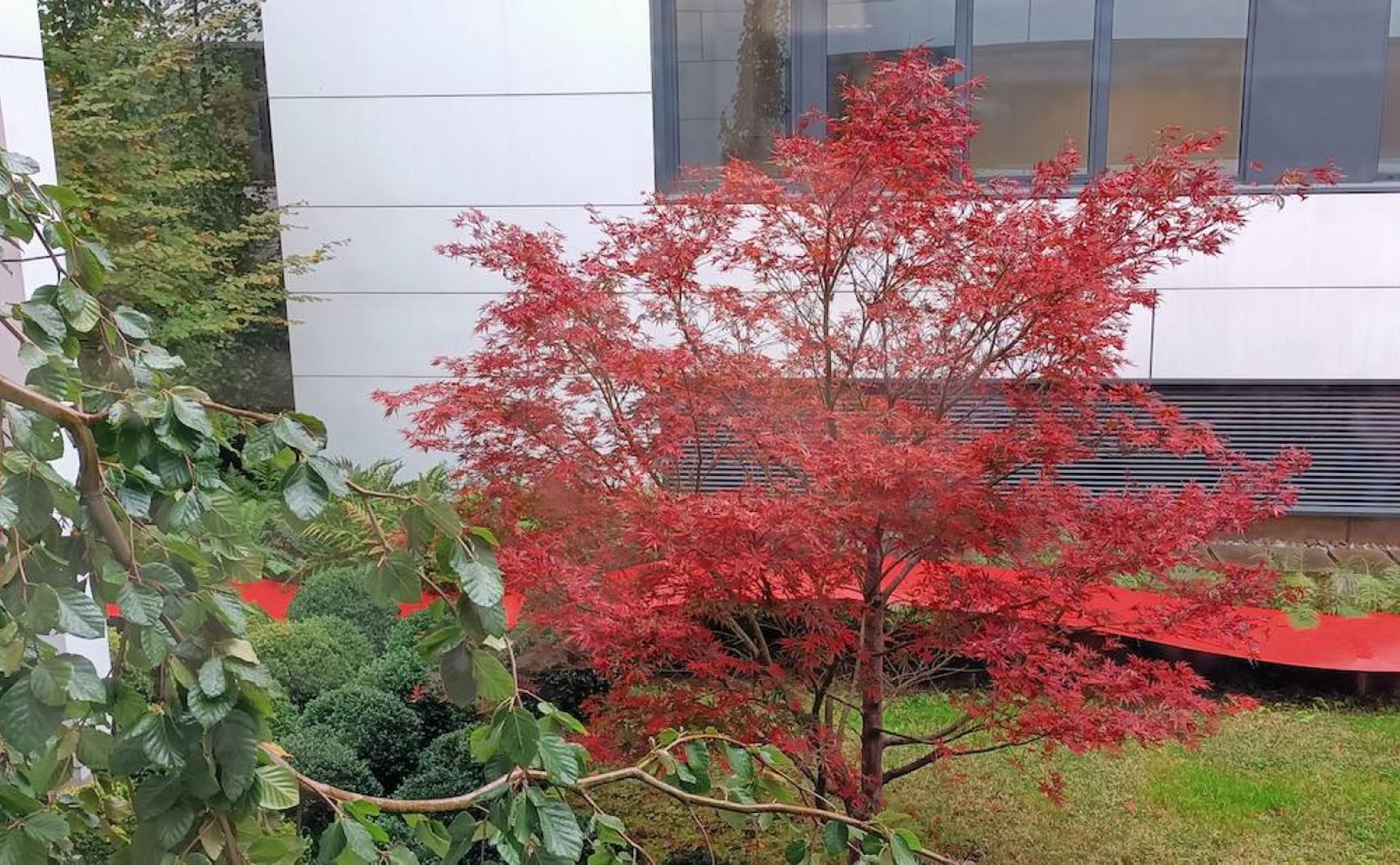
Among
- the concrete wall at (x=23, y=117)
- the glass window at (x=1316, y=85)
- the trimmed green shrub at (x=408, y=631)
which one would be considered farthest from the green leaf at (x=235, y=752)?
the glass window at (x=1316, y=85)

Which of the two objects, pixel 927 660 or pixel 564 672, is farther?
pixel 564 672

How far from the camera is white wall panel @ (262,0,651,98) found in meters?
7.30

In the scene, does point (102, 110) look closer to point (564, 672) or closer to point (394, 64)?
point (394, 64)

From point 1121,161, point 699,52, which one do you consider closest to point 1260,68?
point 1121,161

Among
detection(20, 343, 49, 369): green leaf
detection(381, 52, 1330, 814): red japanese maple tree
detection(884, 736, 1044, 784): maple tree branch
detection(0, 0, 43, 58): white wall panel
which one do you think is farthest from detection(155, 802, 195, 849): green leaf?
detection(0, 0, 43, 58): white wall panel

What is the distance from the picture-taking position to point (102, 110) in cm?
733

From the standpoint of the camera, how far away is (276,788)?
3.87ft

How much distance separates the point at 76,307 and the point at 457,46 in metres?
6.72

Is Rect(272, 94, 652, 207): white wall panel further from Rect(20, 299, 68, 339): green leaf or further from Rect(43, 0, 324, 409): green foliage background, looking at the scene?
Rect(20, 299, 68, 339): green leaf

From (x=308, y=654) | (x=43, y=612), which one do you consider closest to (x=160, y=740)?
(x=43, y=612)

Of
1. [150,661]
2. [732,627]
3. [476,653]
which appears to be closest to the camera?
[150,661]

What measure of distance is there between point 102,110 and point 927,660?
21.8ft

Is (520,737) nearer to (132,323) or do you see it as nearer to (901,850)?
(901,850)

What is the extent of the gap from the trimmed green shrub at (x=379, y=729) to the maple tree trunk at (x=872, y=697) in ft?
5.87
